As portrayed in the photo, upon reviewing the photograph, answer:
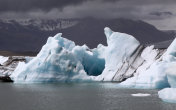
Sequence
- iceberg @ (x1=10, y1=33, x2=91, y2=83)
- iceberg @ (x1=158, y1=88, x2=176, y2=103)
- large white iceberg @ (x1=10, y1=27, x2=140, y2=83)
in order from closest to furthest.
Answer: iceberg @ (x1=158, y1=88, x2=176, y2=103), iceberg @ (x1=10, y1=33, x2=91, y2=83), large white iceberg @ (x1=10, y1=27, x2=140, y2=83)

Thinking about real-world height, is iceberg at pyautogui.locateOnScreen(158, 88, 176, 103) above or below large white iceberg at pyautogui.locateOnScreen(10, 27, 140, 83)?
below

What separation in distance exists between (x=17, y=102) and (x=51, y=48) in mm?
20214

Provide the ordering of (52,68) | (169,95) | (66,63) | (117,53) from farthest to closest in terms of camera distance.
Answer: (117,53) → (66,63) → (52,68) → (169,95)

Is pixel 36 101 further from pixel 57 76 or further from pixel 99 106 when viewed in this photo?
pixel 57 76

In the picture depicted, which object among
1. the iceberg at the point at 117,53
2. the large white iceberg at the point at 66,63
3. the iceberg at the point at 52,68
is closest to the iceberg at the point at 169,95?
the iceberg at the point at 117,53

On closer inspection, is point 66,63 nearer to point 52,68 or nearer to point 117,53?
point 52,68

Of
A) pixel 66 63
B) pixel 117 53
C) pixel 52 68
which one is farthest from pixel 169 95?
pixel 117 53

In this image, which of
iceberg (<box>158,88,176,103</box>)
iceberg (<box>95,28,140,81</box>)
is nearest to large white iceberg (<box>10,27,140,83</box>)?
iceberg (<box>95,28,140,81</box>)

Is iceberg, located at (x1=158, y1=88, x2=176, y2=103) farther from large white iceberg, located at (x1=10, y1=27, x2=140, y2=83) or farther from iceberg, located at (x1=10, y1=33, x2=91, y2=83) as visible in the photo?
iceberg, located at (x1=10, y1=33, x2=91, y2=83)

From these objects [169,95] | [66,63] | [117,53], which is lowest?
[169,95]

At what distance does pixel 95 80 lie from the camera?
4800 cm

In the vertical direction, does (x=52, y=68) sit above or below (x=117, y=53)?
below

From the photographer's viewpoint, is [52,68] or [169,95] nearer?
[169,95]

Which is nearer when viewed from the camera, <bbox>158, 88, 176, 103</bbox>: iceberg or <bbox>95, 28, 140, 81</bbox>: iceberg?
<bbox>158, 88, 176, 103</bbox>: iceberg
